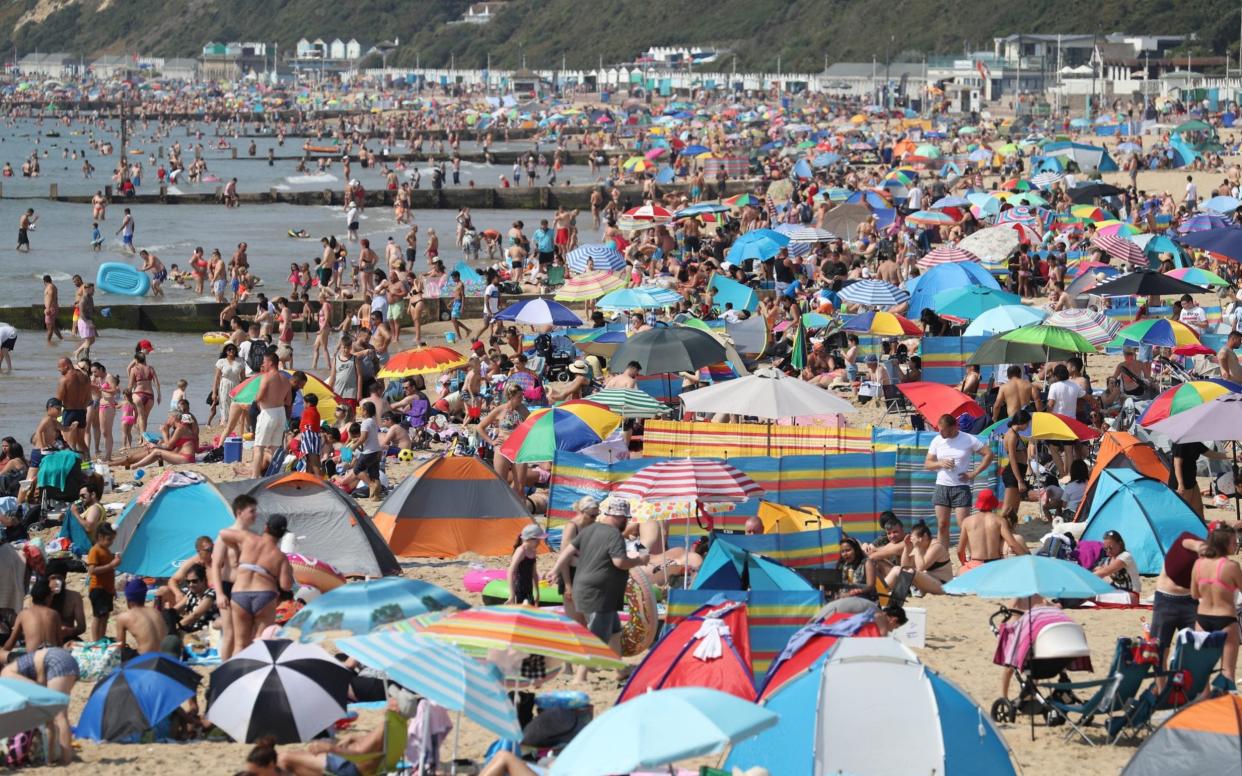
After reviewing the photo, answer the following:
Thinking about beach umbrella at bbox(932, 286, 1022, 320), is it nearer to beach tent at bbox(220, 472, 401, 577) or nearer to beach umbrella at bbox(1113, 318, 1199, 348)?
beach umbrella at bbox(1113, 318, 1199, 348)

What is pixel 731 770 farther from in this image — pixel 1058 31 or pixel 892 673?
pixel 1058 31

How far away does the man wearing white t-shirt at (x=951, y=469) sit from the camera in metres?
11.0

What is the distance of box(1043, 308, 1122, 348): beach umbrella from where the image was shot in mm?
14797

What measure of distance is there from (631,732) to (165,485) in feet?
19.7

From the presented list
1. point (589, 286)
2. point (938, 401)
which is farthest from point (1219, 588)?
point (589, 286)

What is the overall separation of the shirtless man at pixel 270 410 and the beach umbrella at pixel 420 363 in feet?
5.41

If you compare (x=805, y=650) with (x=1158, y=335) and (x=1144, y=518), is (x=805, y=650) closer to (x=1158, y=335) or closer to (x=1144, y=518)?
(x=1144, y=518)

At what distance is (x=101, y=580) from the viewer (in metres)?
9.73

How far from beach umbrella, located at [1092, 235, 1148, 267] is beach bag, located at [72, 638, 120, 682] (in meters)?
14.9

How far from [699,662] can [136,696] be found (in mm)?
2573

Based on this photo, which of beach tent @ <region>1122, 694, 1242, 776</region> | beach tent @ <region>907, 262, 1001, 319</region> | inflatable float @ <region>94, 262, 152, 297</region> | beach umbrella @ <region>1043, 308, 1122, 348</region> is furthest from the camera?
inflatable float @ <region>94, 262, 152, 297</region>

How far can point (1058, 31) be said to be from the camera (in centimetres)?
9700

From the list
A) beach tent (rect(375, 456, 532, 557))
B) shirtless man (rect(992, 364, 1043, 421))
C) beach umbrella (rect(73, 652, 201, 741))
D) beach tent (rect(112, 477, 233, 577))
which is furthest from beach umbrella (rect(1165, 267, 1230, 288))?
beach umbrella (rect(73, 652, 201, 741))

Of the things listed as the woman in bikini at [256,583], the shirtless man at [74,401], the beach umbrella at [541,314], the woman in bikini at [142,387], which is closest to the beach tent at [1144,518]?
the woman in bikini at [256,583]
